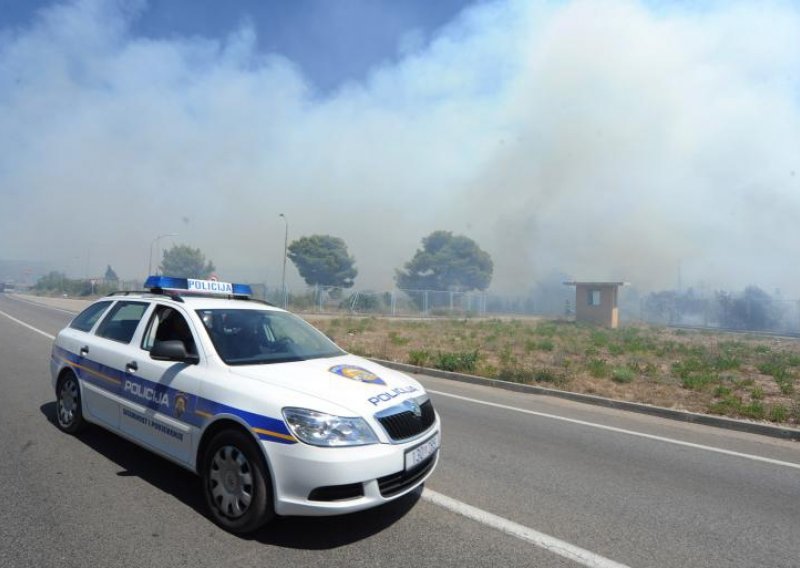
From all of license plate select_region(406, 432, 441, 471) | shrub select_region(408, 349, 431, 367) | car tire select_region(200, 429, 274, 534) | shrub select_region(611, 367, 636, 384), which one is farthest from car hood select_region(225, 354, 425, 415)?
shrub select_region(408, 349, 431, 367)

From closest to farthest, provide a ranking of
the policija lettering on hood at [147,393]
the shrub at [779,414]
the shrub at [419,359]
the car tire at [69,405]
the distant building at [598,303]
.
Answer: the policija lettering on hood at [147,393]
the car tire at [69,405]
the shrub at [779,414]
the shrub at [419,359]
the distant building at [598,303]

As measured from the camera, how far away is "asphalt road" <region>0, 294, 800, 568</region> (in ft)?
9.94

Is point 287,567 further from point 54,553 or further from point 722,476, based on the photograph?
point 722,476

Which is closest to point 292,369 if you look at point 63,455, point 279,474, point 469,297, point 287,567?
point 279,474

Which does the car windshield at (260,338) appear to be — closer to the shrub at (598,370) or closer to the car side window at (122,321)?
the car side window at (122,321)

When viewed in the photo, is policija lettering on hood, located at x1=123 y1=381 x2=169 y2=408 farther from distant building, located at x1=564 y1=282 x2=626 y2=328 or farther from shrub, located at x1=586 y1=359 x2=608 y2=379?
distant building, located at x1=564 y1=282 x2=626 y2=328

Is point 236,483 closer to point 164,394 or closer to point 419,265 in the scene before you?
point 164,394

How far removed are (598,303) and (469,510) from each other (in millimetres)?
29813

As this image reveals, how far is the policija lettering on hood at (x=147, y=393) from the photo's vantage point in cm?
375

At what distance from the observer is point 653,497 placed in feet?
13.8

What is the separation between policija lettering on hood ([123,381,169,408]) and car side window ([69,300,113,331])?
1365 millimetres

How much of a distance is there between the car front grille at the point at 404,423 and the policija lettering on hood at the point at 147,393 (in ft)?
5.38

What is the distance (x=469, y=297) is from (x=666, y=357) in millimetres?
29051

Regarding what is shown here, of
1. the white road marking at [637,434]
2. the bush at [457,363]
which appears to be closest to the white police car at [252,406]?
the white road marking at [637,434]
